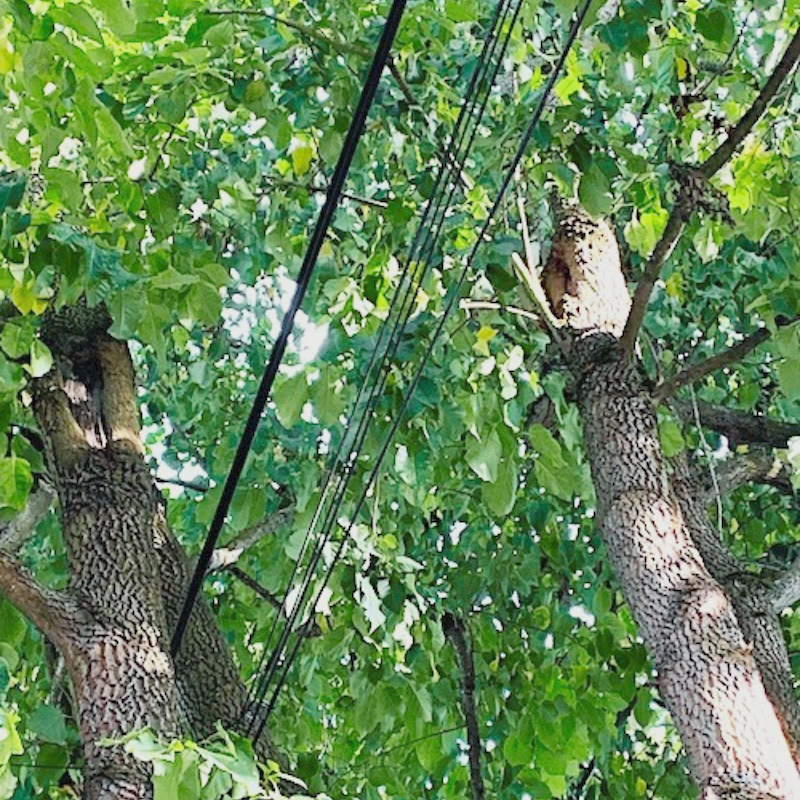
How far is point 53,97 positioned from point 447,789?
2.54 m

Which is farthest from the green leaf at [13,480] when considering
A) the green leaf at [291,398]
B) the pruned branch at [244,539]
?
the pruned branch at [244,539]

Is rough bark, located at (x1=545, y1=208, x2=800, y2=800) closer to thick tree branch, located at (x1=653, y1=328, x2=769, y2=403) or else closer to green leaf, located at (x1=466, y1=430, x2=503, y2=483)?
thick tree branch, located at (x1=653, y1=328, x2=769, y2=403)

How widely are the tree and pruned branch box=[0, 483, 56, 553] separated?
0.05 ft

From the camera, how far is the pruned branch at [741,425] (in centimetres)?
353

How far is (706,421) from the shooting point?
363cm

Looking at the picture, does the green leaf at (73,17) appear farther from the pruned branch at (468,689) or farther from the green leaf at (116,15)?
the pruned branch at (468,689)

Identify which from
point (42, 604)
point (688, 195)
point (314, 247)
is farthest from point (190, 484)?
point (314, 247)

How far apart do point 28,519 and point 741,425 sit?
1860mm

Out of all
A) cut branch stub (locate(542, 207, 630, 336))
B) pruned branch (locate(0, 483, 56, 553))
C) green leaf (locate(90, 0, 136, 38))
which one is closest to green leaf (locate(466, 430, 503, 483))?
cut branch stub (locate(542, 207, 630, 336))

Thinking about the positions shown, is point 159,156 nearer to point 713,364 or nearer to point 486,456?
point 486,456

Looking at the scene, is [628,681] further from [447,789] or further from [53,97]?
[53,97]

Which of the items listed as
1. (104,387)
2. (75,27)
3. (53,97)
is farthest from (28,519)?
(75,27)

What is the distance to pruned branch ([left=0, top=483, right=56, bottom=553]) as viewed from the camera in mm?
3152

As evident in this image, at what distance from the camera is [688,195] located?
2.68 metres
